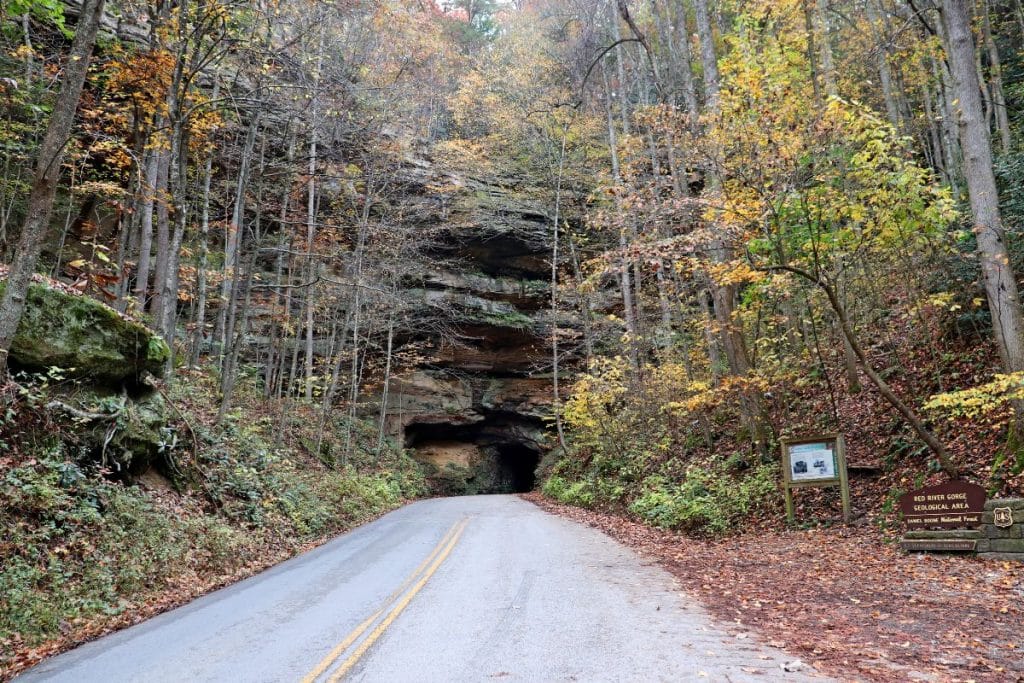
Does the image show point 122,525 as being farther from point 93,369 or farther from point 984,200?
point 984,200

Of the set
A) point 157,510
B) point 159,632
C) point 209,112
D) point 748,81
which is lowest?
point 159,632

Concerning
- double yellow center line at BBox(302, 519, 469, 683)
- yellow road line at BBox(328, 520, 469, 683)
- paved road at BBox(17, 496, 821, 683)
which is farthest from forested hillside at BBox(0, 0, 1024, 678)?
yellow road line at BBox(328, 520, 469, 683)

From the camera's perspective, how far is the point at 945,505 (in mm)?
7859

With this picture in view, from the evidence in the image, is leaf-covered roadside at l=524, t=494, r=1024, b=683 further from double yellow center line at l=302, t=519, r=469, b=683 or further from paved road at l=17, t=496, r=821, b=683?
double yellow center line at l=302, t=519, r=469, b=683

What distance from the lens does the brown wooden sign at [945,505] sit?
7637mm

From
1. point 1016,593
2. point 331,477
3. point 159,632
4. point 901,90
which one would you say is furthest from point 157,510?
point 901,90

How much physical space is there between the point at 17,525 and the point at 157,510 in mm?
2434

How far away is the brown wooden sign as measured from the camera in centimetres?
764

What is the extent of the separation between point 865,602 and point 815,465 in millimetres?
4382

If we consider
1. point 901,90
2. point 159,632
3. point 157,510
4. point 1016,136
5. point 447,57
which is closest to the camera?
point 159,632

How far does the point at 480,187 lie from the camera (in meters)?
28.5

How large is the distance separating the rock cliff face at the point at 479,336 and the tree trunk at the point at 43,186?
708 inches

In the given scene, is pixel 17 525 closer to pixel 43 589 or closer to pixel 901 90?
pixel 43 589

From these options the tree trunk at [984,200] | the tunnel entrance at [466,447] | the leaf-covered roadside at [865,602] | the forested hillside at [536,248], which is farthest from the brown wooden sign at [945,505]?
the tunnel entrance at [466,447]
